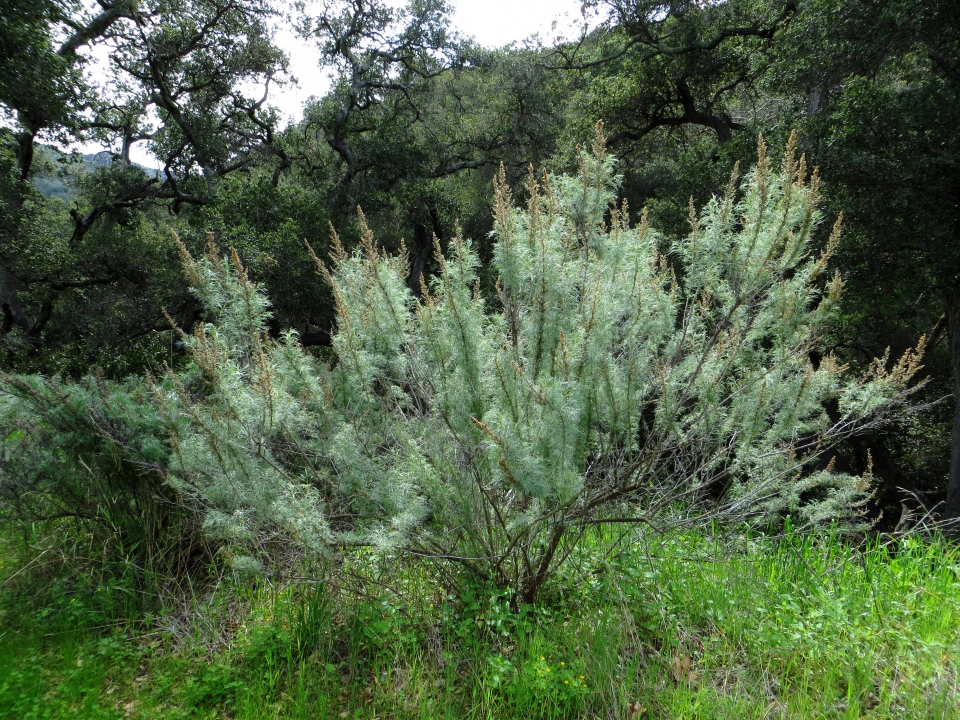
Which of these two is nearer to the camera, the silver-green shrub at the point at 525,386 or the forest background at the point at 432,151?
the silver-green shrub at the point at 525,386

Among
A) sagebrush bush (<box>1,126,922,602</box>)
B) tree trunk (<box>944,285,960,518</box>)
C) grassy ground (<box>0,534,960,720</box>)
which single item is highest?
sagebrush bush (<box>1,126,922,602</box>)

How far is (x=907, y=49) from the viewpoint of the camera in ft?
23.2

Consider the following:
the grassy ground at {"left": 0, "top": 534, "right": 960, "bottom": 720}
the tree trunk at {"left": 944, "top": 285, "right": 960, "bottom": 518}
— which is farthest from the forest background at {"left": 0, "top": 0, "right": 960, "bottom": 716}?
the grassy ground at {"left": 0, "top": 534, "right": 960, "bottom": 720}

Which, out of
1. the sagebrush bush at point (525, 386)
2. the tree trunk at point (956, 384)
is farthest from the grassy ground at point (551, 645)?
the tree trunk at point (956, 384)

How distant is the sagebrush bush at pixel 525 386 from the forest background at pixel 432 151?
207cm

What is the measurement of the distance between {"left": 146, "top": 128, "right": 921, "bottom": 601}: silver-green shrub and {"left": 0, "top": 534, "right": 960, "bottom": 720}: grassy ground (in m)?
0.32

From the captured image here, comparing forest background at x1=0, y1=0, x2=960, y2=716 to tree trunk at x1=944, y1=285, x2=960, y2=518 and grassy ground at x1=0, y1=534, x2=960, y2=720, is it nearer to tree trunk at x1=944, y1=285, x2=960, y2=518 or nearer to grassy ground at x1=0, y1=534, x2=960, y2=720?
tree trunk at x1=944, y1=285, x2=960, y2=518

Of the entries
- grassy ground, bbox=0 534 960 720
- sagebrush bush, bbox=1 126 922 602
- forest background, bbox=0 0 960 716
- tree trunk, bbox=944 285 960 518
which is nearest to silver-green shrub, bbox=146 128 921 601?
sagebrush bush, bbox=1 126 922 602

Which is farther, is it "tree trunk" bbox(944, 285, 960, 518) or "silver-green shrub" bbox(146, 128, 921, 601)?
"tree trunk" bbox(944, 285, 960, 518)

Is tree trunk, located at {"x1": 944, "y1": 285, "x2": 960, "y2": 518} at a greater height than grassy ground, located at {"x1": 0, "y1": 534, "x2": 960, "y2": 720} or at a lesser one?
lesser

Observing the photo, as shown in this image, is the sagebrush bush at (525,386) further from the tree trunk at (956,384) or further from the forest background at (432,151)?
the tree trunk at (956,384)

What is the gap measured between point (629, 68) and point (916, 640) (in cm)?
1054

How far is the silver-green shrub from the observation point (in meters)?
2.53

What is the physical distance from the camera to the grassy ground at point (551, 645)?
251 centimetres
